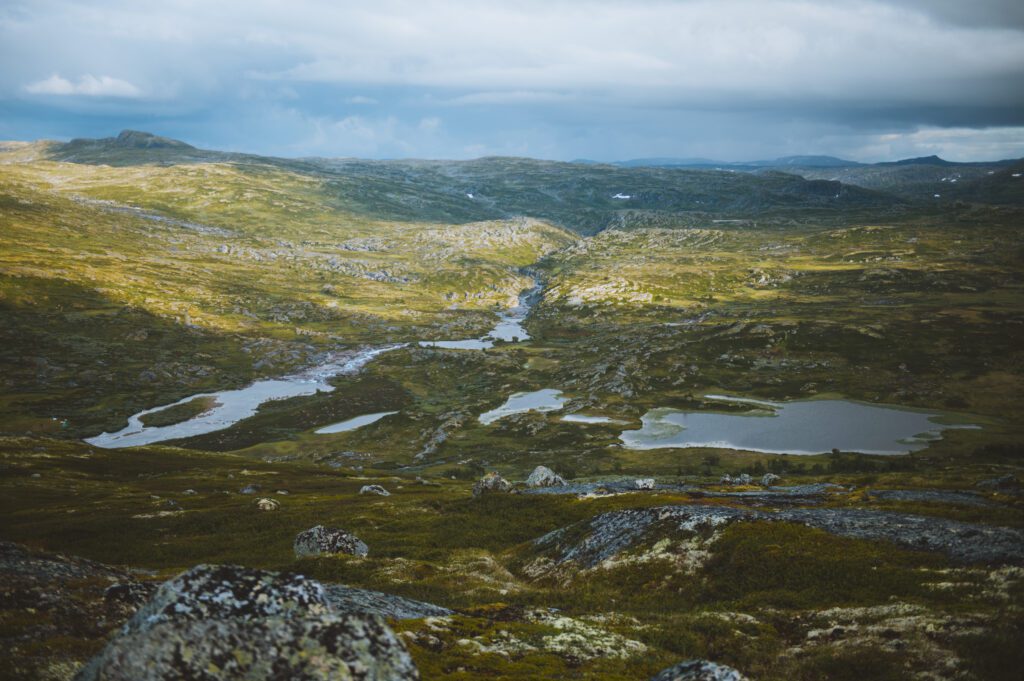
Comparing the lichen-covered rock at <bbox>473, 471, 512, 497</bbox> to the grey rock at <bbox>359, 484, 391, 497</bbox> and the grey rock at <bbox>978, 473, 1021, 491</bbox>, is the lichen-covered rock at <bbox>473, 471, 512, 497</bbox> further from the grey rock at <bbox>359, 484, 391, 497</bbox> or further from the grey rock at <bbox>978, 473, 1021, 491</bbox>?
the grey rock at <bbox>978, 473, 1021, 491</bbox>

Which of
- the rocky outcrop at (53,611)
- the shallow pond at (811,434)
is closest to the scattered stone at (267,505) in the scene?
the rocky outcrop at (53,611)

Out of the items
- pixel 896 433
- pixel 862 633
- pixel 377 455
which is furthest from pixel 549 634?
pixel 896 433

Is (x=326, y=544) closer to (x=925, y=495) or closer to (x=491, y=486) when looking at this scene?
(x=491, y=486)

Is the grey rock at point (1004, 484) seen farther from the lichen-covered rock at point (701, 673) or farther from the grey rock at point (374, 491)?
the grey rock at point (374, 491)

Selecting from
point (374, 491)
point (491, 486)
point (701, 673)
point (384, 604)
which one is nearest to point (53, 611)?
point (384, 604)

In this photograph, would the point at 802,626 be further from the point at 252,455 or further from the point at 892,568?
the point at 252,455

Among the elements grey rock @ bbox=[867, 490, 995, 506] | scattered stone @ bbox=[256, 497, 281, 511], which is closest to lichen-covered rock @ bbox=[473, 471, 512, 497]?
scattered stone @ bbox=[256, 497, 281, 511]

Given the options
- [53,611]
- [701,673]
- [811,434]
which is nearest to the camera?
[701,673]
